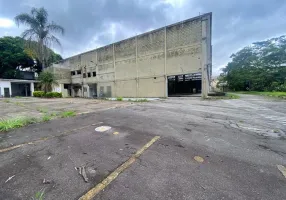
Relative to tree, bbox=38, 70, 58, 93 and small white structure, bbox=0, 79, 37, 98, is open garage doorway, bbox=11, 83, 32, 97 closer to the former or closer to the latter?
small white structure, bbox=0, 79, 37, 98

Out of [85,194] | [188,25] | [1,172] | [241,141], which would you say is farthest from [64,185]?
[188,25]

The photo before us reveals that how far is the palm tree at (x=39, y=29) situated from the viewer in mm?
19622

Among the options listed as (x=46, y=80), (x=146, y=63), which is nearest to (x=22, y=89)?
(x=46, y=80)

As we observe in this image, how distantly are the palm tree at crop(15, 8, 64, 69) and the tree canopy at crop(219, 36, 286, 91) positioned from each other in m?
34.6

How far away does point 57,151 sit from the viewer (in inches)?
98.0

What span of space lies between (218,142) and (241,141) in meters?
0.54

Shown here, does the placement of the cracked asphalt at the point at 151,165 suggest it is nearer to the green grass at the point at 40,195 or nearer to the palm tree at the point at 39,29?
the green grass at the point at 40,195

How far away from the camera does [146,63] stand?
17391 mm

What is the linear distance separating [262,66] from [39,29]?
38.0 metres

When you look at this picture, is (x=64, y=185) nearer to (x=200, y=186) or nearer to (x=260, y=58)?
(x=200, y=186)

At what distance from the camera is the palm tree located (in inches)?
773

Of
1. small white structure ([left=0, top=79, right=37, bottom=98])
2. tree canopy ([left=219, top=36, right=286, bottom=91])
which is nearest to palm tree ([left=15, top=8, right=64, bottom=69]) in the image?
small white structure ([left=0, top=79, right=37, bottom=98])

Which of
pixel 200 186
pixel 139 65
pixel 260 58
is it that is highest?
pixel 260 58

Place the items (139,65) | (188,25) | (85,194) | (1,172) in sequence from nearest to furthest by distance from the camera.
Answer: (85,194)
(1,172)
(188,25)
(139,65)
